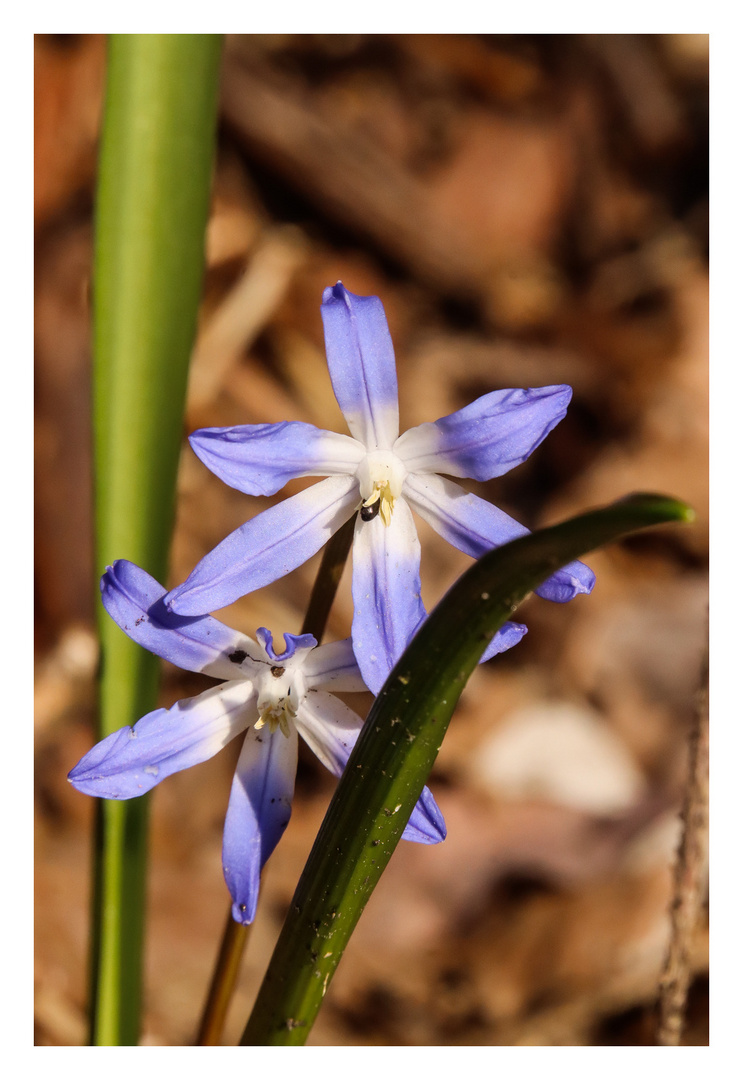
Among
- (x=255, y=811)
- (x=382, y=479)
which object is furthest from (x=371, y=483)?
(x=255, y=811)

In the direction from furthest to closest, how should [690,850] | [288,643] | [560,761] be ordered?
1. [560,761]
2. [690,850]
3. [288,643]

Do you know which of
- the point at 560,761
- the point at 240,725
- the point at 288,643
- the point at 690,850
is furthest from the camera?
the point at 560,761

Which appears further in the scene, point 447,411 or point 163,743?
point 447,411

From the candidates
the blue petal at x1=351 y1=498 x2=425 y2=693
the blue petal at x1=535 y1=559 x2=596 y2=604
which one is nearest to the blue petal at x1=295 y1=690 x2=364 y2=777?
the blue petal at x1=351 y1=498 x2=425 y2=693

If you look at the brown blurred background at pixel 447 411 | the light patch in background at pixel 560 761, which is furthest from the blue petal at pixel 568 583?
the light patch in background at pixel 560 761

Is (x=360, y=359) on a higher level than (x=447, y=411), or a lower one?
lower

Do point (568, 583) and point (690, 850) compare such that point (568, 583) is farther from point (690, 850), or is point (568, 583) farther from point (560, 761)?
point (560, 761)

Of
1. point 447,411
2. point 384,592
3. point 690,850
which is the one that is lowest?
point 690,850
